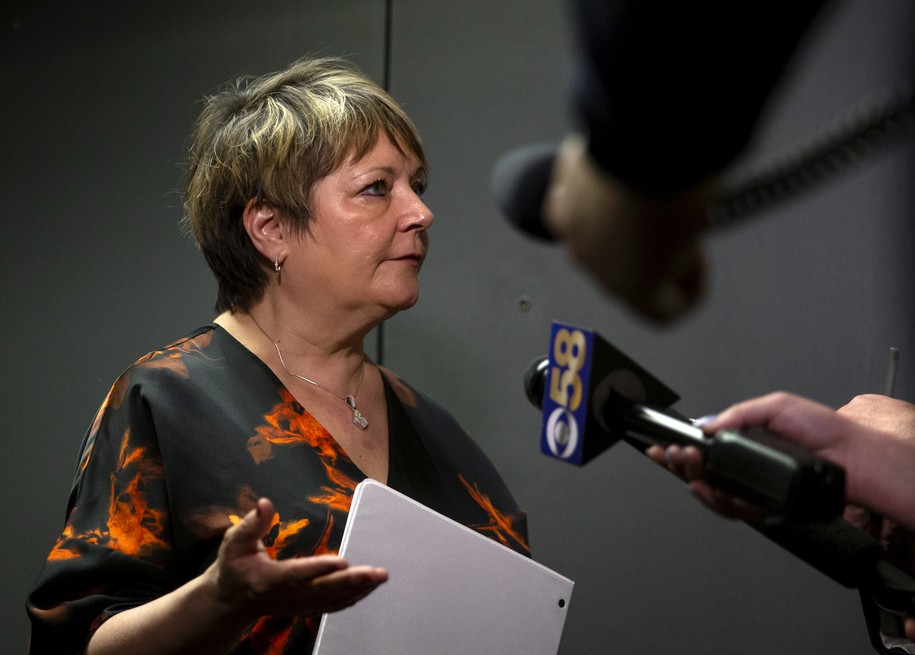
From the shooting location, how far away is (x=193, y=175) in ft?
4.58

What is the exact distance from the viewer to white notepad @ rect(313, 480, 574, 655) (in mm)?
981

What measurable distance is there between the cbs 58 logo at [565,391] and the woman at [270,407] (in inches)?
20.8

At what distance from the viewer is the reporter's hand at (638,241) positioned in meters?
0.24

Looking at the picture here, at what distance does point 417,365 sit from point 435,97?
59 cm

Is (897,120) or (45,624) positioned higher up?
(897,120)

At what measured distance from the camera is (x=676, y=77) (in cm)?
22

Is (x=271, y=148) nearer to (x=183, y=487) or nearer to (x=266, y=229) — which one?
(x=266, y=229)

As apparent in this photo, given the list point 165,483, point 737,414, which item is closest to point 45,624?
point 165,483

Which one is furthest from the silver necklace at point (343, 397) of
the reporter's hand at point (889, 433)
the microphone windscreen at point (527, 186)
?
the microphone windscreen at point (527, 186)

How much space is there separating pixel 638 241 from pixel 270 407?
40.7 inches

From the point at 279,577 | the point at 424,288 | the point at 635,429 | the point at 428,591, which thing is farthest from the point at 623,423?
the point at 424,288

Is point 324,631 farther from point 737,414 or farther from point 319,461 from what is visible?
point 737,414

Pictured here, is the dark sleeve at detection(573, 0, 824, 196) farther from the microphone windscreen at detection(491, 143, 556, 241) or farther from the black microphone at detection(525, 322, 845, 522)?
the black microphone at detection(525, 322, 845, 522)

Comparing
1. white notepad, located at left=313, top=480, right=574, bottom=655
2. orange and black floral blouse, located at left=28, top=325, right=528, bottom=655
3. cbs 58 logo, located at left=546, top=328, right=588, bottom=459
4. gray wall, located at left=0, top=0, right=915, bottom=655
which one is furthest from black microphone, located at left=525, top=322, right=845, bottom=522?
gray wall, located at left=0, top=0, right=915, bottom=655
